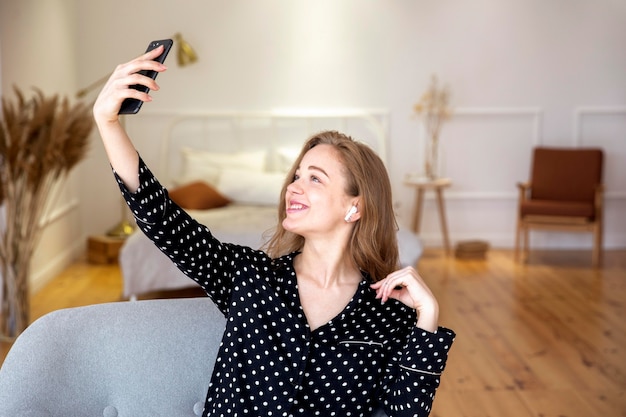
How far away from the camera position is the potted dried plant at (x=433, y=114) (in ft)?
23.3

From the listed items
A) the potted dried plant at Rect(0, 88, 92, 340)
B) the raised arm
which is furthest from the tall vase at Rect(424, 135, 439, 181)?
the raised arm

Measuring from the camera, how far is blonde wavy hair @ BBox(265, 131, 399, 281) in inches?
79.1

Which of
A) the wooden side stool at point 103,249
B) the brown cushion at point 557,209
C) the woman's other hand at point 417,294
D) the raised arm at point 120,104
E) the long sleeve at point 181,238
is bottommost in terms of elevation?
the wooden side stool at point 103,249

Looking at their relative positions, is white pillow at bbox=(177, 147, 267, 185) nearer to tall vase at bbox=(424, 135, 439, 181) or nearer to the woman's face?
tall vase at bbox=(424, 135, 439, 181)

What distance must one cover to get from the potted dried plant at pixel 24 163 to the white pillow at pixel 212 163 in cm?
199

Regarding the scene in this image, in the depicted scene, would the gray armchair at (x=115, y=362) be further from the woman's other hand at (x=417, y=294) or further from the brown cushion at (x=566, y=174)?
the brown cushion at (x=566, y=174)

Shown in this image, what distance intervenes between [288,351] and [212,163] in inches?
193

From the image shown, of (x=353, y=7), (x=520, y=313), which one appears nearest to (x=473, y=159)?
(x=353, y=7)

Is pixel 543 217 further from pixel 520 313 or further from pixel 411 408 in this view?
pixel 411 408

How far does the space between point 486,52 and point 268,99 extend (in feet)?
5.90

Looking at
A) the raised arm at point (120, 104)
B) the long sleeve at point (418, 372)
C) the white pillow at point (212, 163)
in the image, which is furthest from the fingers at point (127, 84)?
the white pillow at point (212, 163)

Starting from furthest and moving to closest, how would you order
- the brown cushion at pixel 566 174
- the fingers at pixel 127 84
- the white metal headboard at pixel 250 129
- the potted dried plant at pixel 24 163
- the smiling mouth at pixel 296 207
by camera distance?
the white metal headboard at pixel 250 129
the brown cushion at pixel 566 174
the potted dried plant at pixel 24 163
the smiling mouth at pixel 296 207
the fingers at pixel 127 84

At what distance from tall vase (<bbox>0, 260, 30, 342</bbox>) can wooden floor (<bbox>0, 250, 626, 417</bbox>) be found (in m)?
0.16

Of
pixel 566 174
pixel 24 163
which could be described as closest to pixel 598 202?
pixel 566 174
